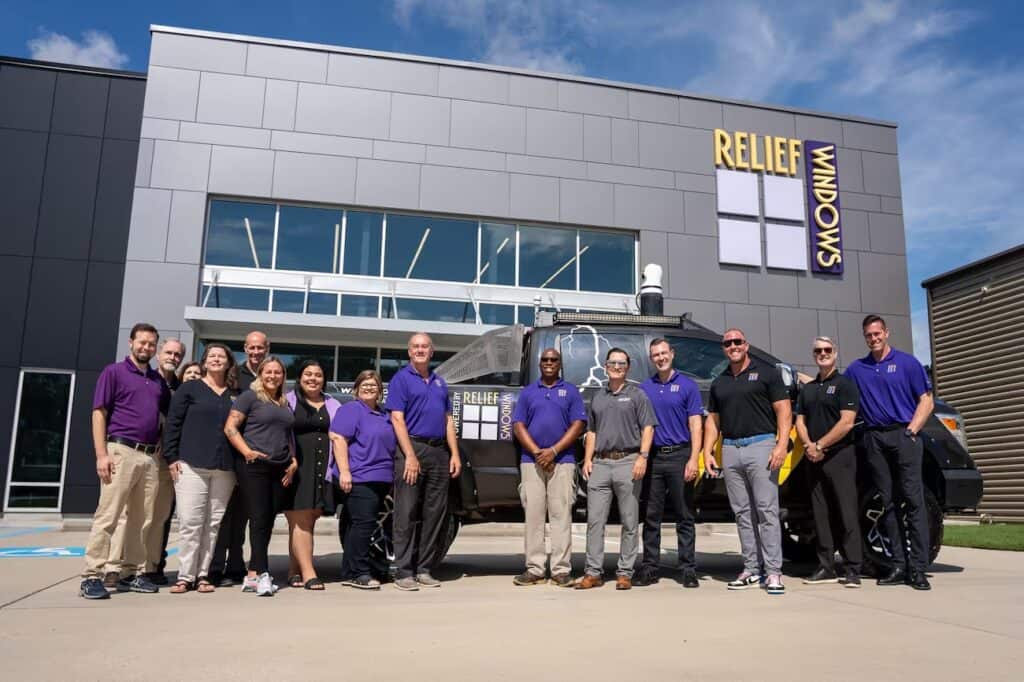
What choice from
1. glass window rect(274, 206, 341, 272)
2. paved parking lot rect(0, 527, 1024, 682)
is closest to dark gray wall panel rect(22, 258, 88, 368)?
glass window rect(274, 206, 341, 272)

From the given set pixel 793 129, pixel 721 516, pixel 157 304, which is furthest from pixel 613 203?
pixel 721 516

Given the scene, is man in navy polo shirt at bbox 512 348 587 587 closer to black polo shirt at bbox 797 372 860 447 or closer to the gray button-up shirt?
the gray button-up shirt

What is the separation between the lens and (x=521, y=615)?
14.4 ft

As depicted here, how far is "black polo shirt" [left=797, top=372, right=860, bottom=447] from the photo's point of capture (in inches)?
227

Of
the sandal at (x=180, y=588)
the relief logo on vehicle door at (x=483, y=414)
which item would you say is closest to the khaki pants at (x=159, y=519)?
the sandal at (x=180, y=588)

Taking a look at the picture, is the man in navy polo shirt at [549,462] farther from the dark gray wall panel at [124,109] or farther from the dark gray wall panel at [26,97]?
the dark gray wall panel at [26,97]

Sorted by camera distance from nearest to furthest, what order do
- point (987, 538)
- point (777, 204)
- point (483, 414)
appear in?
point (483, 414) < point (987, 538) < point (777, 204)

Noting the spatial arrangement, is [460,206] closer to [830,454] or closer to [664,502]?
[664,502]

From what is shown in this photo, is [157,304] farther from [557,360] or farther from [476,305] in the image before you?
[557,360]

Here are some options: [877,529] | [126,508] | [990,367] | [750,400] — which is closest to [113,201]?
[126,508]

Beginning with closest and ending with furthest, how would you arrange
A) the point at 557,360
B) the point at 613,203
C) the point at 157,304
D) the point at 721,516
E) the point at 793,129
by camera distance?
the point at 557,360 → the point at 721,516 → the point at 157,304 → the point at 613,203 → the point at 793,129

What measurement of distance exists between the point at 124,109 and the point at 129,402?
487 inches

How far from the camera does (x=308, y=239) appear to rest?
1516 cm

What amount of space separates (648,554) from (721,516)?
828 millimetres
